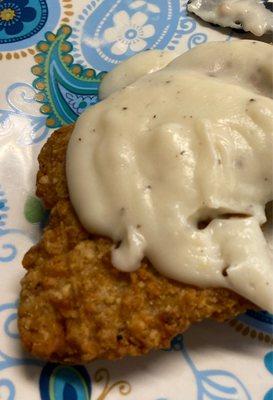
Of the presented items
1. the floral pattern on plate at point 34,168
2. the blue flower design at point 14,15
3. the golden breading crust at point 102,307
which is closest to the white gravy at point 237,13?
the floral pattern on plate at point 34,168

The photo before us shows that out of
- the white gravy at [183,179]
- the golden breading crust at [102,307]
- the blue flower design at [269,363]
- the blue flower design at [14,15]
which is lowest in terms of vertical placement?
the blue flower design at [269,363]

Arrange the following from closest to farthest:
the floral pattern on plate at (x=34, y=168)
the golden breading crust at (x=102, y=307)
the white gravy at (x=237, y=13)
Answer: the golden breading crust at (x=102, y=307)
the floral pattern on plate at (x=34, y=168)
the white gravy at (x=237, y=13)

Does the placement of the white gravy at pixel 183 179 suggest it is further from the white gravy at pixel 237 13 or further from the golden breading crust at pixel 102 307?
the white gravy at pixel 237 13

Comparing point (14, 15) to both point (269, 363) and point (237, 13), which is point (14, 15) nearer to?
point (237, 13)

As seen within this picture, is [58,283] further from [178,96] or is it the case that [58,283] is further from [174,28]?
[174,28]

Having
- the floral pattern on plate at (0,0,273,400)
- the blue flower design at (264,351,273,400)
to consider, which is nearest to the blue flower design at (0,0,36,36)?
the floral pattern on plate at (0,0,273,400)


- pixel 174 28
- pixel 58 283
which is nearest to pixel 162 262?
pixel 58 283
